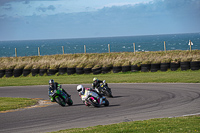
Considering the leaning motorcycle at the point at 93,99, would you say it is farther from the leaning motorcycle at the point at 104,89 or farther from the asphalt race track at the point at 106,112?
the leaning motorcycle at the point at 104,89

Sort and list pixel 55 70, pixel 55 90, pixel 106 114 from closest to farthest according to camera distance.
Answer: pixel 106 114
pixel 55 90
pixel 55 70

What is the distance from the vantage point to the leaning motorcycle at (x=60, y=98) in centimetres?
1569

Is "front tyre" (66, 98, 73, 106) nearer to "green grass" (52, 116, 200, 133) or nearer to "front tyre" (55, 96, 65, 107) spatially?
"front tyre" (55, 96, 65, 107)

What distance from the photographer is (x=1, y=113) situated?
1509 cm

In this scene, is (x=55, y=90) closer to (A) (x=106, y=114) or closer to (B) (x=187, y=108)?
(A) (x=106, y=114)

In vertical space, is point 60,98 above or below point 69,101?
above

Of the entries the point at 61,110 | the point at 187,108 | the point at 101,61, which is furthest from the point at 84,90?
the point at 101,61

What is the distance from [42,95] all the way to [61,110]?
263 inches

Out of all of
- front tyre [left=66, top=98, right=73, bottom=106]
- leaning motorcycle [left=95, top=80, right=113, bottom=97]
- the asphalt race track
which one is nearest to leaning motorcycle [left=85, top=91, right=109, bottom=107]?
the asphalt race track

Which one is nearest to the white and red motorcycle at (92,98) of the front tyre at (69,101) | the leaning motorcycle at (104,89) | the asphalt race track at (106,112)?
the asphalt race track at (106,112)

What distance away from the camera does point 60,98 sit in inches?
625

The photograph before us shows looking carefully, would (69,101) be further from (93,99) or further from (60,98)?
(93,99)

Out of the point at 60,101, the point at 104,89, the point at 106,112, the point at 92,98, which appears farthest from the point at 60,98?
the point at 106,112

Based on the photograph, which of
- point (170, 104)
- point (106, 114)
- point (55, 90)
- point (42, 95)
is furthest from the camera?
point (42, 95)
